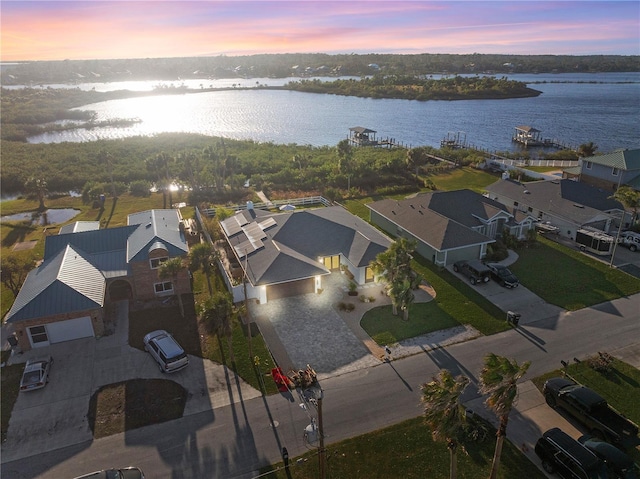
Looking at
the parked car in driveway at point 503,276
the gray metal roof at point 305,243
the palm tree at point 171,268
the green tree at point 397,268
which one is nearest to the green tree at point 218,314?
the gray metal roof at point 305,243

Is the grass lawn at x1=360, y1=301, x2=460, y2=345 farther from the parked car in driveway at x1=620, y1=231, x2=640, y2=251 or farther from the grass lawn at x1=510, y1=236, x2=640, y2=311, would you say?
the parked car in driveway at x1=620, y1=231, x2=640, y2=251

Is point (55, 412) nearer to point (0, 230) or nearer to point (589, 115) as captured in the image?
point (0, 230)

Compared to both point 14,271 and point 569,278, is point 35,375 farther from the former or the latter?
point 569,278

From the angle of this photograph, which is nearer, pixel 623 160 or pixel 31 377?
pixel 31 377

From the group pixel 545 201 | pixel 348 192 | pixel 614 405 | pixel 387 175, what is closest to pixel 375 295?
pixel 614 405

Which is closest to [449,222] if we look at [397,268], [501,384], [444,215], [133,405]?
[444,215]

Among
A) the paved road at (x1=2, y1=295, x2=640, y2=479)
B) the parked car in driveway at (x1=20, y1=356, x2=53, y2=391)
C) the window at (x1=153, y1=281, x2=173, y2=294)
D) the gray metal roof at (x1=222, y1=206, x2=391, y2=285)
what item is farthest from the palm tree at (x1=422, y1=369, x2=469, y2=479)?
the window at (x1=153, y1=281, x2=173, y2=294)
